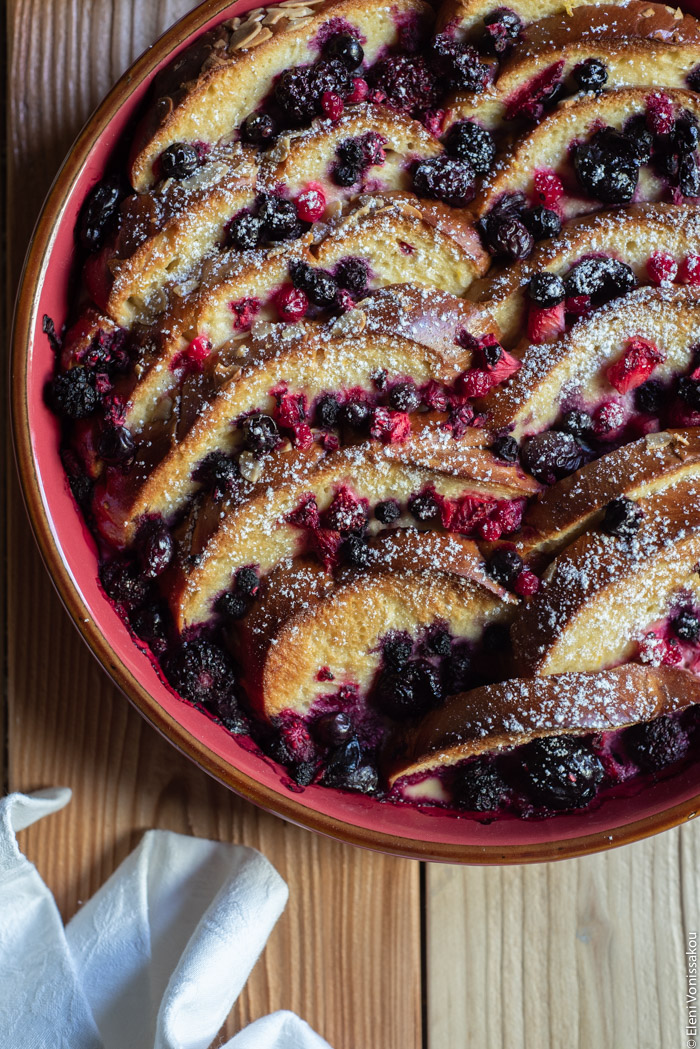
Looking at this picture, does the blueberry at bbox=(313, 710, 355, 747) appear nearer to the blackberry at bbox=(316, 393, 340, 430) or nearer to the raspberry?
the blackberry at bbox=(316, 393, 340, 430)

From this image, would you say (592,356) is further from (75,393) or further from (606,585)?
(75,393)

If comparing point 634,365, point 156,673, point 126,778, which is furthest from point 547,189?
point 126,778

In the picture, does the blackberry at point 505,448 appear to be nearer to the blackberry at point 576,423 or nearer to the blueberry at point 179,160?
the blackberry at point 576,423

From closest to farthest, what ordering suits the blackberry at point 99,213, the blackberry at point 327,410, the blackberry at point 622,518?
the blackberry at point 622,518, the blackberry at point 327,410, the blackberry at point 99,213

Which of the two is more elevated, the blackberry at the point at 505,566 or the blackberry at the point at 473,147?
the blackberry at the point at 473,147

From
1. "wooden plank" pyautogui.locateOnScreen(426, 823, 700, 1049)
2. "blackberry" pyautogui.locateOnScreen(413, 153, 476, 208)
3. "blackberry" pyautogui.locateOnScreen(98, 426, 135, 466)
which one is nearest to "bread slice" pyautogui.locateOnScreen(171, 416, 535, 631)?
"blackberry" pyautogui.locateOnScreen(98, 426, 135, 466)

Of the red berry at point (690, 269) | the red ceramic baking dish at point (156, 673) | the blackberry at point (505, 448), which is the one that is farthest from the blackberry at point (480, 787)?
the red berry at point (690, 269)
